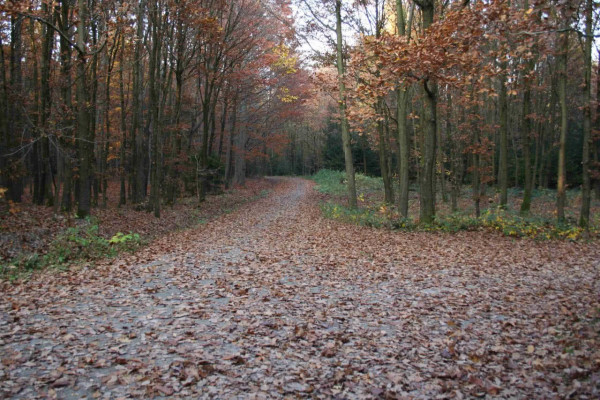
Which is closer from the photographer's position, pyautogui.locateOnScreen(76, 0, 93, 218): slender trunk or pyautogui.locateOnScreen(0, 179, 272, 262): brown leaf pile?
pyautogui.locateOnScreen(0, 179, 272, 262): brown leaf pile

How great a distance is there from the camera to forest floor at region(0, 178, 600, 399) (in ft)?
13.4

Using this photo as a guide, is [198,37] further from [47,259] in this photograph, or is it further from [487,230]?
[487,230]

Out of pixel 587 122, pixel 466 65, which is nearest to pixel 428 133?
pixel 466 65

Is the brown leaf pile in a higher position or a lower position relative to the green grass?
lower

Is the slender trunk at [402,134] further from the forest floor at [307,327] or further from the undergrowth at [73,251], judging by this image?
the undergrowth at [73,251]

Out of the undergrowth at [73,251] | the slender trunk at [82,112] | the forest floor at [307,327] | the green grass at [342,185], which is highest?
the slender trunk at [82,112]

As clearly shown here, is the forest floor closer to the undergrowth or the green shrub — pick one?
the undergrowth

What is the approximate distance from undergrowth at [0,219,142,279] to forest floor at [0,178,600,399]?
690 mm

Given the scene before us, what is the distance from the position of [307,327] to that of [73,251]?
6.91 meters

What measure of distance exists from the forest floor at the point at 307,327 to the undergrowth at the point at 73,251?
0.69 meters

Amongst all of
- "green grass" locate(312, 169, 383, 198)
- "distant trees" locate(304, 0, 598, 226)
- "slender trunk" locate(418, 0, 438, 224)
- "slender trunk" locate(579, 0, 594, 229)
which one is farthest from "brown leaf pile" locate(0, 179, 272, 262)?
"slender trunk" locate(579, 0, 594, 229)

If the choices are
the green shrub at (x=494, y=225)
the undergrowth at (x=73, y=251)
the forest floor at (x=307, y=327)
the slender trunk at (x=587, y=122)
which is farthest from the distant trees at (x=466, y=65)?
the undergrowth at (x=73, y=251)

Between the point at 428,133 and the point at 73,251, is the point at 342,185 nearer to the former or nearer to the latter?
the point at 428,133

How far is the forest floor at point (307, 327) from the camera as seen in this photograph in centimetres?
409
